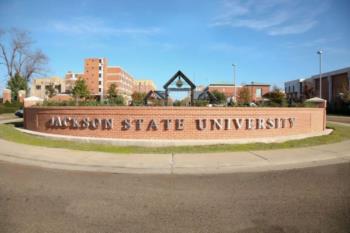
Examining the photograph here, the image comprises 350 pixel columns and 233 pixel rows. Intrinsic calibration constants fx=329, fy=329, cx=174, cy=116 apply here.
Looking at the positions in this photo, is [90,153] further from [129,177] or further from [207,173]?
[207,173]

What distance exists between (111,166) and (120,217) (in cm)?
454

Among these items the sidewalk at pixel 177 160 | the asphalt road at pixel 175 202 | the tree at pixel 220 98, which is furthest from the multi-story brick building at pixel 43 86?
the asphalt road at pixel 175 202

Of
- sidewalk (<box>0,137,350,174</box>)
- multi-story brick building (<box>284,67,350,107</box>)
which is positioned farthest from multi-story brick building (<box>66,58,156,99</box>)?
sidewalk (<box>0,137,350,174</box>)

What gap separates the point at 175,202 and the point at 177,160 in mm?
4326

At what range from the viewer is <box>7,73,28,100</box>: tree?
67.5 m

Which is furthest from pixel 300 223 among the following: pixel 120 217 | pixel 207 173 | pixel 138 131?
pixel 138 131

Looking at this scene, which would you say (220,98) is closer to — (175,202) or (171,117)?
(171,117)

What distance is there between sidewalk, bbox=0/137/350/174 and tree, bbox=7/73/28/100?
200 ft

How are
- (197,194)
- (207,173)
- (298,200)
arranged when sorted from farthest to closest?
(207,173)
(197,194)
(298,200)

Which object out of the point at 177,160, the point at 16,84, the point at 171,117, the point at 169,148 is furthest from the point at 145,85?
the point at 177,160

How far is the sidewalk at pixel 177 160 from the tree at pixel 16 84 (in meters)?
60.9

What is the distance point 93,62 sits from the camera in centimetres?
12106

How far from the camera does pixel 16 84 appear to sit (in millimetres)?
67875

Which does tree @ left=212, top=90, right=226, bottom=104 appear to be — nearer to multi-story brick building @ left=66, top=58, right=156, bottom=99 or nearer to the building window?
the building window
